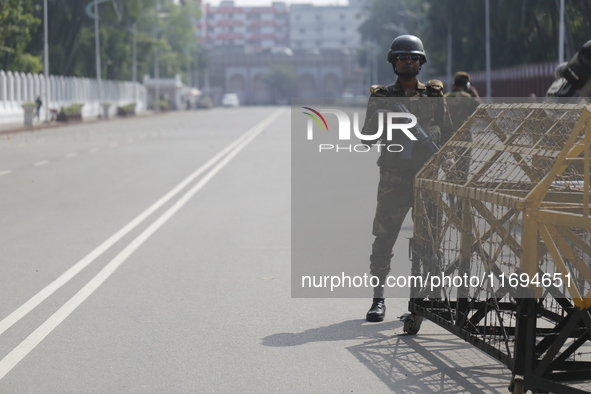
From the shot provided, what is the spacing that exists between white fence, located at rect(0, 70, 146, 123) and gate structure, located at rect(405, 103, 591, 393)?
54000 mm

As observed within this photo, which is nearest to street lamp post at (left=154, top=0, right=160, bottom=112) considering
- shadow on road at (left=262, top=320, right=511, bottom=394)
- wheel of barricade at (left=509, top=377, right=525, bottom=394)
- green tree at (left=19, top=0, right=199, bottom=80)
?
green tree at (left=19, top=0, right=199, bottom=80)

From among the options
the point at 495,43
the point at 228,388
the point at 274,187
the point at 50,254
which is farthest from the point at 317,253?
the point at 495,43

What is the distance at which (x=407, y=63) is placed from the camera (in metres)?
7.09

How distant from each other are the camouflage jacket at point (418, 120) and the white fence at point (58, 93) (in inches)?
2099

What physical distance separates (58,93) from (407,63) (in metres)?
71.0

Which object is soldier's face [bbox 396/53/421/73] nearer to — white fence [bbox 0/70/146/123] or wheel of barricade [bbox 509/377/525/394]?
wheel of barricade [bbox 509/377/525/394]

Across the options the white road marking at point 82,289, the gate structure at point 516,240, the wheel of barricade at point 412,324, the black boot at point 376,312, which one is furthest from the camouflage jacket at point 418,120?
the white road marking at point 82,289

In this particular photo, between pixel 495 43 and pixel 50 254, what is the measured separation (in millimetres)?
63224

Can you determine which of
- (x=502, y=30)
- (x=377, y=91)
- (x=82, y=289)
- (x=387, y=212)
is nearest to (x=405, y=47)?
(x=377, y=91)

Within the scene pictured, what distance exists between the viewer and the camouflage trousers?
7.32 metres

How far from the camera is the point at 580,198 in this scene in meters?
6.05

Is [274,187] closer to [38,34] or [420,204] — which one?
[420,204]

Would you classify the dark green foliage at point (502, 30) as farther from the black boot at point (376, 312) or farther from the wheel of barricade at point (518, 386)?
the wheel of barricade at point (518, 386)

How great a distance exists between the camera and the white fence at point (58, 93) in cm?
6006
